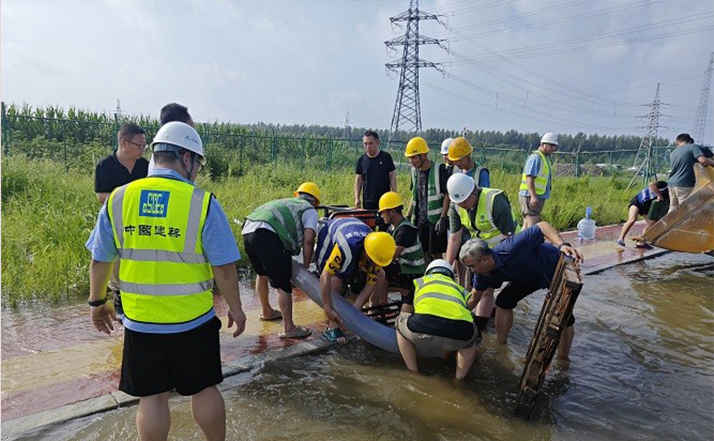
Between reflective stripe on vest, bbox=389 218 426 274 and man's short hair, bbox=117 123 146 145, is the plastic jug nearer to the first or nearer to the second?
reflective stripe on vest, bbox=389 218 426 274

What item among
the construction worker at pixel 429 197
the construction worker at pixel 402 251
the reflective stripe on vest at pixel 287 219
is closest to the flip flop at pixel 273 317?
the reflective stripe on vest at pixel 287 219

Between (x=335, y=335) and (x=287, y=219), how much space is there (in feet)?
3.94

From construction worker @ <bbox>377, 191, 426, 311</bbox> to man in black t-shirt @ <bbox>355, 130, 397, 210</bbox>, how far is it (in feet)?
3.82

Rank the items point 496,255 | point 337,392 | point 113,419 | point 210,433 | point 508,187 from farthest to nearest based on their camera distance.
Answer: point 508,187 < point 496,255 < point 337,392 < point 113,419 < point 210,433

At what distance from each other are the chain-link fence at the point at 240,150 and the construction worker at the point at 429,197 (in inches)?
330

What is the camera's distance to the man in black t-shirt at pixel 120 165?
13.7 ft

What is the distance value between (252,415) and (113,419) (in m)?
0.90

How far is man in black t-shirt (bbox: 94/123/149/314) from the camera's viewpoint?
4.17 m

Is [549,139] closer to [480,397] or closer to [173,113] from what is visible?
[480,397]

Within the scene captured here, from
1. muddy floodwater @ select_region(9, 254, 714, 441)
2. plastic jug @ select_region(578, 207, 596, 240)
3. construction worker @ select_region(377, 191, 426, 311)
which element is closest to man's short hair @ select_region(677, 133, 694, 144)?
plastic jug @ select_region(578, 207, 596, 240)

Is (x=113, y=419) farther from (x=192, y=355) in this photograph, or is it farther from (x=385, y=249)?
(x=385, y=249)

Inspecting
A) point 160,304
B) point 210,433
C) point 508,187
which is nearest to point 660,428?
point 210,433

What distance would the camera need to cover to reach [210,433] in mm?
2553

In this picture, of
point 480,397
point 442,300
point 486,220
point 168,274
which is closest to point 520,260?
point 486,220
